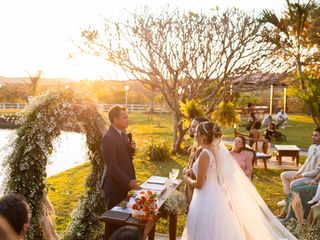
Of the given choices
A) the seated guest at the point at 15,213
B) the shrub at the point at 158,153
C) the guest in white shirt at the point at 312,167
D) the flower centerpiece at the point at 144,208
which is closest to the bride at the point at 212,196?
the flower centerpiece at the point at 144,208

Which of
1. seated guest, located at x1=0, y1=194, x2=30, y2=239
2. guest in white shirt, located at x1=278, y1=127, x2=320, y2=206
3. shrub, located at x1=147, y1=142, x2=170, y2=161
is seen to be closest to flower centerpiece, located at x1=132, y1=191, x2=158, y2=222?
seated guest, located at x1=0, y1=194, x2=30, y2=239

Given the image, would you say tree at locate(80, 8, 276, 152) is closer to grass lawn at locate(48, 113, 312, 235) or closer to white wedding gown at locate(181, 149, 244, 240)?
grass lawn at locate(48, 113, 312, 235)

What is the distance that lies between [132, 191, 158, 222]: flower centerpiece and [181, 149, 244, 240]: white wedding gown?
2.77ft

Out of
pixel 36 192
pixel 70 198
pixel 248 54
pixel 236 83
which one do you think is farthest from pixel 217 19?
pixel 36 192

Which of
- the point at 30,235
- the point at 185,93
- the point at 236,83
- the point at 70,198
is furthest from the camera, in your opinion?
the point at 236,83

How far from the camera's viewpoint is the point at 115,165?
16.3ft

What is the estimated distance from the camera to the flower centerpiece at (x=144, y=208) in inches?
155

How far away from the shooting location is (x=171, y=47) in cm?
1480

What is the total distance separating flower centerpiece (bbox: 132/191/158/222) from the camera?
3.95 metres

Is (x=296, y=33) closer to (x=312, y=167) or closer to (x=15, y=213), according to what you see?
(x=312, y=167)

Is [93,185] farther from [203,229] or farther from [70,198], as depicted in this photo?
[70,198]

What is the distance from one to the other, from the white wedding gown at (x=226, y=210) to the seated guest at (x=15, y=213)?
2.53 meters

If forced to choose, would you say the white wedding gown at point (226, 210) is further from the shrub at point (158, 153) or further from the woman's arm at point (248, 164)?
the shrub at point (158, 153)

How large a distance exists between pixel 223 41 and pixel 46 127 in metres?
11.8
